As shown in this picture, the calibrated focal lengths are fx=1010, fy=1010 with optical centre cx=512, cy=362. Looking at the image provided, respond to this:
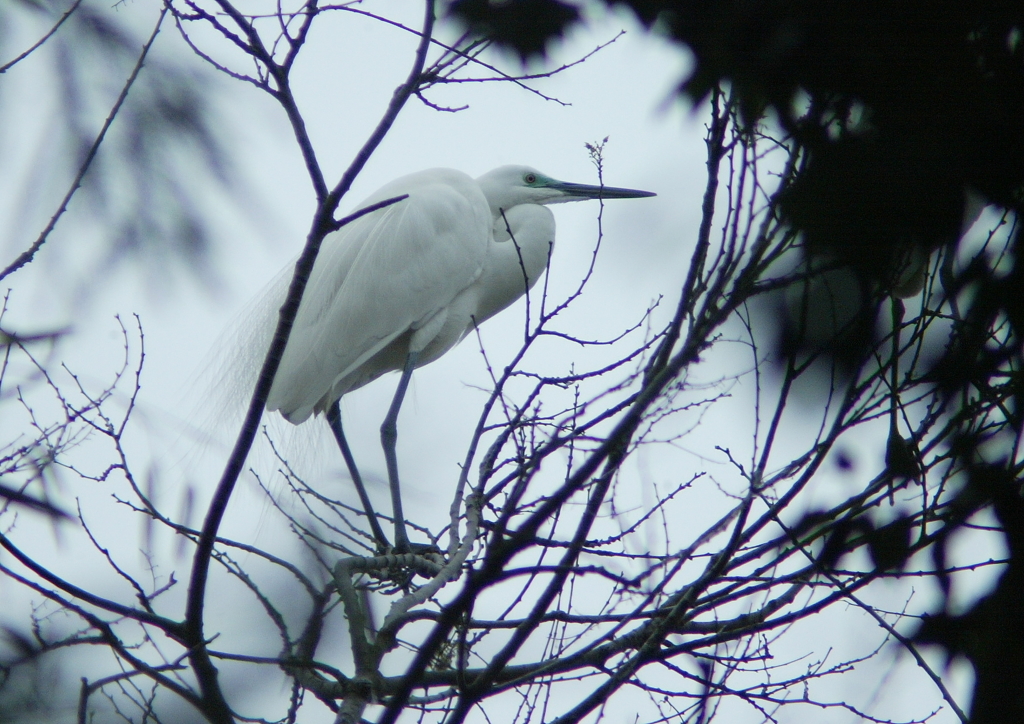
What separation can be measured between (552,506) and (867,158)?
498 millimetres

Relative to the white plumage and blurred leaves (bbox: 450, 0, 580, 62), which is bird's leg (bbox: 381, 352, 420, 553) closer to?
the white plumage

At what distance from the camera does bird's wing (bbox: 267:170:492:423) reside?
169 inches

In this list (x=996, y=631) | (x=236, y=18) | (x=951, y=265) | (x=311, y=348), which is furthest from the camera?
(x=311, y=348)

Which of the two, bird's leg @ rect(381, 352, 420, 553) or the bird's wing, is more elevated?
the bird's wing

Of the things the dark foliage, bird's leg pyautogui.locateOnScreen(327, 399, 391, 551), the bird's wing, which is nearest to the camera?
the dark foliage

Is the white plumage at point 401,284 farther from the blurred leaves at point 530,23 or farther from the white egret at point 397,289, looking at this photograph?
the blurred leaves at point 530,23

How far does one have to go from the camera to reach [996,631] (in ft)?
3.07

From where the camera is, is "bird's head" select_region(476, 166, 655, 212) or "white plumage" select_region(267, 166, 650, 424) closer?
"white plumage" select_region(267, 166, 650, 424)

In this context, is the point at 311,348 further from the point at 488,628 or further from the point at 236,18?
the point at 236,18

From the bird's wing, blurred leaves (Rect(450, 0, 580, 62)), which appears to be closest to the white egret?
the bird's wing

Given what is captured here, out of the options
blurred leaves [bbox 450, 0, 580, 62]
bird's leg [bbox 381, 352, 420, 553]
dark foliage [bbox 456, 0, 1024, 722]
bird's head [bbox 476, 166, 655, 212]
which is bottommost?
dark foliage [bbox 456, 0, 1024, 722]

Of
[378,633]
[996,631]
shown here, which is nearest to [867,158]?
[996,631]

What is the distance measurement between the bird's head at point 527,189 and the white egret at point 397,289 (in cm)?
19

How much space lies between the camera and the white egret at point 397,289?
4312 millimetres
